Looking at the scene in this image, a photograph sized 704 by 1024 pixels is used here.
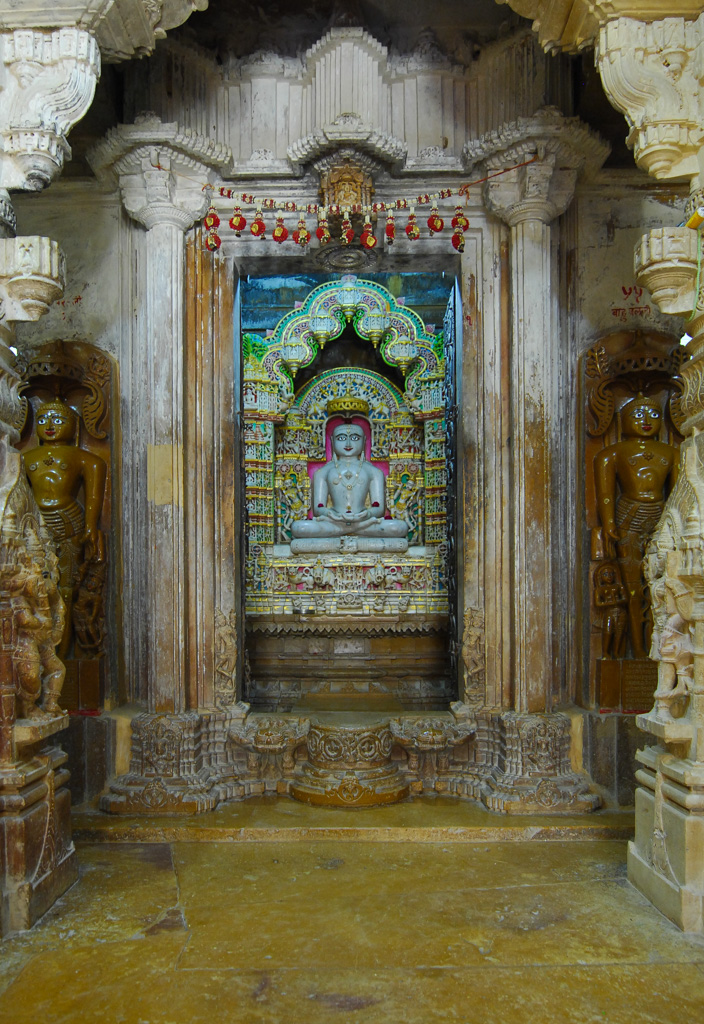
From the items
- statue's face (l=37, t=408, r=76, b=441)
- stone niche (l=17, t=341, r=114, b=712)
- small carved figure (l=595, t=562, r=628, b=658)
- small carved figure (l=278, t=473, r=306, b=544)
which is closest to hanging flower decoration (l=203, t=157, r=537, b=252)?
stone niche (l=17, t=341, r=114, b=712)

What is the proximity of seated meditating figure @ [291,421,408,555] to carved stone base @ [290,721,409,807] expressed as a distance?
2.01 meters

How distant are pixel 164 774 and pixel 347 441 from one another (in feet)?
12.8

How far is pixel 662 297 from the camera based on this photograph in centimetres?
347

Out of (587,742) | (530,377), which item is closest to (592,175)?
(530,377)

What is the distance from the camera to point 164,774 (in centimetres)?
488

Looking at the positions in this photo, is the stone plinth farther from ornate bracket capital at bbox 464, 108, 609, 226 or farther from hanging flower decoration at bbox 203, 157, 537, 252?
ornate bracket capital at bbox 464, 108, 609, 226

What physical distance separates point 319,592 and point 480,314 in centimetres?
264

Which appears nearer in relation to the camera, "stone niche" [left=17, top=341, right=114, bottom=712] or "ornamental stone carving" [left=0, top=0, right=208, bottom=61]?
"ornamental stone carving" [left=0, top=0, right=208, bottom=61]

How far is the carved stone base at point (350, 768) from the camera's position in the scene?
489 cm

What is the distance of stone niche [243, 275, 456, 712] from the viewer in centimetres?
645

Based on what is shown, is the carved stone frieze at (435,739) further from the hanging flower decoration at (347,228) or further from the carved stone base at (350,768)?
the hanging flower decoration at (347,228)

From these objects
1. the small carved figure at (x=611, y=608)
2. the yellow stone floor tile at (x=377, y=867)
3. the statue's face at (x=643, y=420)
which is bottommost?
the yellow stone floor tile at (x=377, y=867)

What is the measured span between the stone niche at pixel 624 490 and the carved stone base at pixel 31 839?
11.4ft

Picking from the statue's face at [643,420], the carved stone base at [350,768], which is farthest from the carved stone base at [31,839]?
the statue's face at [643,420]
